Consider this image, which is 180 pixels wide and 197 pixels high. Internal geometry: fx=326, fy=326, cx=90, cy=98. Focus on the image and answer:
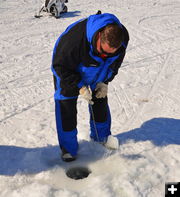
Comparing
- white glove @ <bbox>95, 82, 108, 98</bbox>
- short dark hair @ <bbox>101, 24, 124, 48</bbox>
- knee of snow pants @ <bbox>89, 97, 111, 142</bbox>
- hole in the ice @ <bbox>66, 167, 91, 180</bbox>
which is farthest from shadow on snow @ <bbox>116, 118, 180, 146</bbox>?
short dark hair @ <bbox>101, 24, 124, 48</bbox>

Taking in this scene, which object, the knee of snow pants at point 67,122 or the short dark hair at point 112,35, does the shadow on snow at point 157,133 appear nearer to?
the knee of snow pants at point 67,122

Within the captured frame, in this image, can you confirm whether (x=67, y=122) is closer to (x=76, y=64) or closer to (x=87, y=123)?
(x=76, y=64)

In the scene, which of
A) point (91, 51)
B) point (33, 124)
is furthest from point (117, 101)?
point (91, 51)

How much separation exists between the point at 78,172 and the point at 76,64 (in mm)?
1195

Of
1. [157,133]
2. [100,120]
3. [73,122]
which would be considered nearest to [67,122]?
[73,122]

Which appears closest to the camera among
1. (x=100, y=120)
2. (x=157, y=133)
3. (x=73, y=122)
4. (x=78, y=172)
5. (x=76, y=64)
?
(x=76, y=64)

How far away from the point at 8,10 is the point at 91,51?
7178 mm

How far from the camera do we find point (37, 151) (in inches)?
141

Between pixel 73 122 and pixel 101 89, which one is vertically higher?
pixel 101 89

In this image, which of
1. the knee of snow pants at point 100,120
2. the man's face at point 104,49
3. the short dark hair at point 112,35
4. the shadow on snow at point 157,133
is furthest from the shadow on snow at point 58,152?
the short dark hair at point 112,35

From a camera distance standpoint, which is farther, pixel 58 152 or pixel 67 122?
pixel 58 152

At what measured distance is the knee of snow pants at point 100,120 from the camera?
11.3 feet

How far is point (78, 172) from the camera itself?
3.41 m

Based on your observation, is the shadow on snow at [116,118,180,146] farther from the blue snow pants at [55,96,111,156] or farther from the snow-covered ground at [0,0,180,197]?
the blue snow pants at [55,96,111,156]
